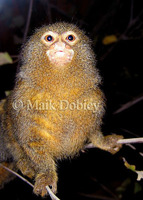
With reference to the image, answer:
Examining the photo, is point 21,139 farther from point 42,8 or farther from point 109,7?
point 109,7

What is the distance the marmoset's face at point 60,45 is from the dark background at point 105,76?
2.27 m

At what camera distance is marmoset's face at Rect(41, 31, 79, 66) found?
2156 mm

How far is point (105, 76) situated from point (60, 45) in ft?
12.0

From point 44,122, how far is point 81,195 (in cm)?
370

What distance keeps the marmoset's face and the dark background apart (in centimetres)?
227

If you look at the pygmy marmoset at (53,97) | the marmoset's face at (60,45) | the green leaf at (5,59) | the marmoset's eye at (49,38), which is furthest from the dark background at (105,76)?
the marmoset's eye at (49,38)

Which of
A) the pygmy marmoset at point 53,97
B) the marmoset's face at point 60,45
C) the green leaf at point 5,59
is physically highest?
the green leaf at point 5,59

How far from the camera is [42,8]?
5316mm

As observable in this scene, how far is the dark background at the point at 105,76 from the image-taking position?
15.6ft

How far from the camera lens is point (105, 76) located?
5684mm

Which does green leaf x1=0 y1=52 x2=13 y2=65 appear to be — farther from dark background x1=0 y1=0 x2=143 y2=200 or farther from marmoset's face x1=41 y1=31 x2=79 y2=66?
dark background x1=0 y1=0 x2=143 y2=200

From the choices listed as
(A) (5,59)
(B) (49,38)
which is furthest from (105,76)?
(B) (49,38)

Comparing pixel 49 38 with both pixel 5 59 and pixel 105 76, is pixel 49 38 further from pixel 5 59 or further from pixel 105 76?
pixel 105 76

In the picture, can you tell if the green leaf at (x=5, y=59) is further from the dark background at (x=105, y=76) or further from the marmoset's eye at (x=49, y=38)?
the dark background at (x=105, y=76)
